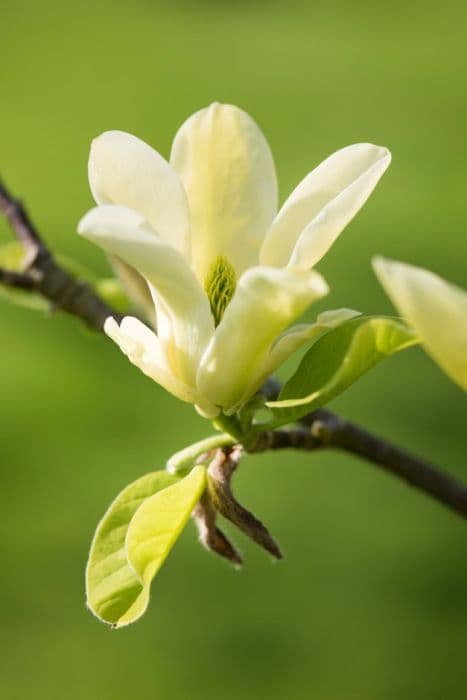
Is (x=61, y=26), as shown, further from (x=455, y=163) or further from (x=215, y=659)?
(x=215, y=659)

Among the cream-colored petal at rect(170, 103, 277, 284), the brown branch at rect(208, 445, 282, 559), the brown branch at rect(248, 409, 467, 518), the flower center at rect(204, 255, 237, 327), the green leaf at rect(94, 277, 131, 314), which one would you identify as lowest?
the green leaf at rect(94, 277, 131, 314)

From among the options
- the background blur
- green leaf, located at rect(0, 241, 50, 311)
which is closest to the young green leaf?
green leaf, located at rect(0, 241, 50, 311)

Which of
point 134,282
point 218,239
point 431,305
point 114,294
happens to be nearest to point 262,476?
point 114,294

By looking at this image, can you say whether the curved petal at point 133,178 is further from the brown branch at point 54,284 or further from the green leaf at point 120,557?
the brown branch at point 54,284

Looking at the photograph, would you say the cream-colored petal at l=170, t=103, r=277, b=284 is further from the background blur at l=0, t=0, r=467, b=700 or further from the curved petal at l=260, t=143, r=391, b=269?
the background blur at l=0, t=0, r=467, b=700

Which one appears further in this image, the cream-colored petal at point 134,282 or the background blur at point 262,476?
the background blur at point 262,476

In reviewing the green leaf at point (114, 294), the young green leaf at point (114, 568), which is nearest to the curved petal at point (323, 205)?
the young green leaf at point (114, 568)

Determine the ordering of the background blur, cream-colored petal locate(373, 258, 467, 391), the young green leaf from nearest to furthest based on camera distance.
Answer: cream-colored petal locate(373, 258, 467, 391) → the young green leaf → the background blur

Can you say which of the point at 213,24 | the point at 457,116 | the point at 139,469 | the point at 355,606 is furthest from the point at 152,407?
the point at 213,24
